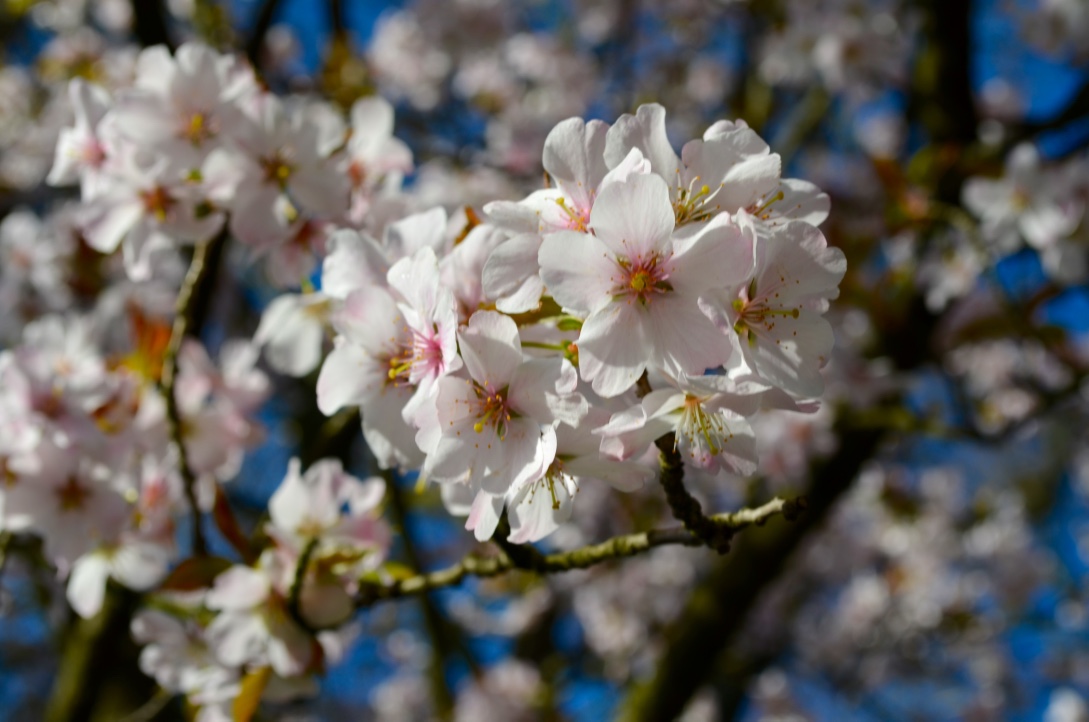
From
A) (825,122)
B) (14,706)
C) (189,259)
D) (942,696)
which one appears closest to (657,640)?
(942,696)

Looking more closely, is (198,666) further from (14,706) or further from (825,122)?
(14,706)

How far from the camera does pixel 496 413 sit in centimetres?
77

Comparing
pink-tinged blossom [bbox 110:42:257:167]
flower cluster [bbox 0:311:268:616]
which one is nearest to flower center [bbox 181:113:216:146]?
pink-tinged blossom [bbox 110:42:257:167]

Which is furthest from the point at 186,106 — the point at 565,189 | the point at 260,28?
the point at 260,28

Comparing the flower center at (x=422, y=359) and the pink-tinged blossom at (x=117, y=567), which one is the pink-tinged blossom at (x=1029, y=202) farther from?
the pink-tinged blossom at (x=117, y=567)

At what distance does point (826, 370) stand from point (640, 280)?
2215 millimetres

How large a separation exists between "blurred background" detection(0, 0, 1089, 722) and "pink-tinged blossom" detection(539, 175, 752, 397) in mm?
346

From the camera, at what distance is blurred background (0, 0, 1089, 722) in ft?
8.08

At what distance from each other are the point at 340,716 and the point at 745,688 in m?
3.65

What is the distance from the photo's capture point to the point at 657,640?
4395 millimetres

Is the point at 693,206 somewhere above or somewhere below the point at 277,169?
above

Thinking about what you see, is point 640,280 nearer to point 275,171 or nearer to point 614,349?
point 614,349

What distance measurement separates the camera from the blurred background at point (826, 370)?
246 cm

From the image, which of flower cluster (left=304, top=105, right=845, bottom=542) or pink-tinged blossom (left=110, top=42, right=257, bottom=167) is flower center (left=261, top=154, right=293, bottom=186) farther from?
flower cluster (left=304, top=105, right=845, bottom=542)
